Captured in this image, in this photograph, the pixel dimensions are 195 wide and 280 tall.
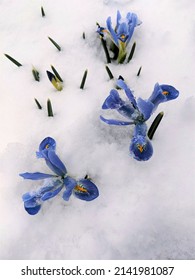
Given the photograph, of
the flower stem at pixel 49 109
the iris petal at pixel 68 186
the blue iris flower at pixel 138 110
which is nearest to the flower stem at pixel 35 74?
the flower stem at pixel 49 109

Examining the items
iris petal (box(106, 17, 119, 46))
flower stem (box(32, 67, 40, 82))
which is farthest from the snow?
iris petal (box(106, 17, 119, 46))

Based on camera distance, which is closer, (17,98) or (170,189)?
(170,189)

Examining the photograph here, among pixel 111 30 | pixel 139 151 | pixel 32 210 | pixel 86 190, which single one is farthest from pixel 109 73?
pixel 32 210

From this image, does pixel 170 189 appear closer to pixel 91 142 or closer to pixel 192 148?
pixel 192 148

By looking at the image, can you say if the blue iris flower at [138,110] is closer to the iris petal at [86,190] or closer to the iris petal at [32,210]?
the iris petal at [86,190]

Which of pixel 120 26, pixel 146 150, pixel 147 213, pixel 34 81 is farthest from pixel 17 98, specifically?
pixel 147 213

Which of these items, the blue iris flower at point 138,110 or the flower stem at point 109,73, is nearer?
the blue iris flower at point 138,110
